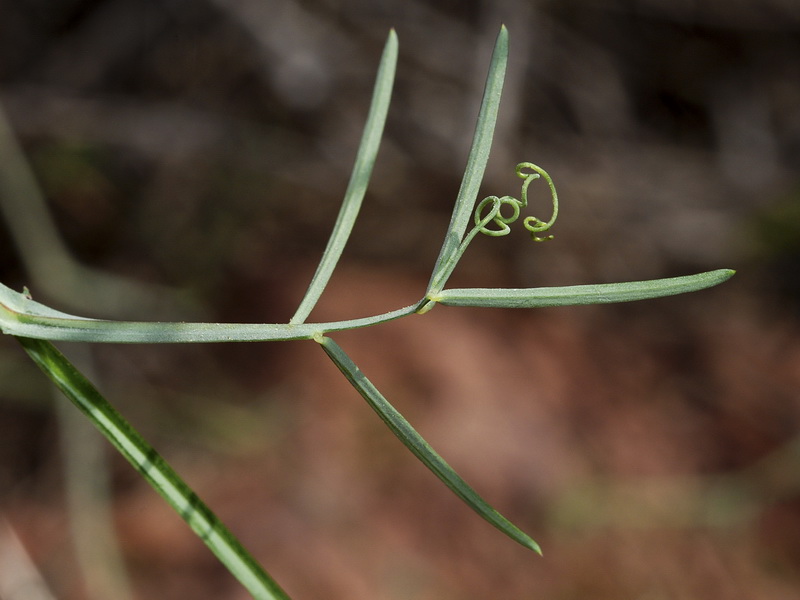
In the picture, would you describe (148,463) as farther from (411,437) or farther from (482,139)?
(482,139)

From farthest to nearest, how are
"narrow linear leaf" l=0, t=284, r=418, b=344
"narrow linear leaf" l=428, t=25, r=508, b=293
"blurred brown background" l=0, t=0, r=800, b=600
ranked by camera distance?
"blurred brown background" l=0, t=0, r=800, b=600
"narrow linear leaf" l=428, t=25, r=508, b=293
"narrow linear leaf" l=0, t=284, r=418, b=344

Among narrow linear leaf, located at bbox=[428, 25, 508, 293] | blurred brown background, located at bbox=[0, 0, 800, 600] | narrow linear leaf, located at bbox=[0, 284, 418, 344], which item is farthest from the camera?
blurred brown background, located at bbox=[0, 0, 800, 600]

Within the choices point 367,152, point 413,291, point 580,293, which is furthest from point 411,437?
point 413,291

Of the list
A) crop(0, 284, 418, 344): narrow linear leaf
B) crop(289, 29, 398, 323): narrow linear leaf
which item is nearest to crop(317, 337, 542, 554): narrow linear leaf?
crop(0, 284, 418, 344): narrow linear leaf

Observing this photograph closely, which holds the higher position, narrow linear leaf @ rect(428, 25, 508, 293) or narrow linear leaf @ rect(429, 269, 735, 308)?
narrow linear leaf @ rect(428, 25, 508, 293)

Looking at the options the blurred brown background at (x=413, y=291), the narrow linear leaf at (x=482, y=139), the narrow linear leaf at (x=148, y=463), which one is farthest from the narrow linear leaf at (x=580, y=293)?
the blurred brown background at (x=413, y=291)

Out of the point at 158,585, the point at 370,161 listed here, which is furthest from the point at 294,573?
the point at 370,161

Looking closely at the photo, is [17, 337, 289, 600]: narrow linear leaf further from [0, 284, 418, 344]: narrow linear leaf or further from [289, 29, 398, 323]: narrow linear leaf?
[289, 29, 398, 323]: narrow linear leaf
